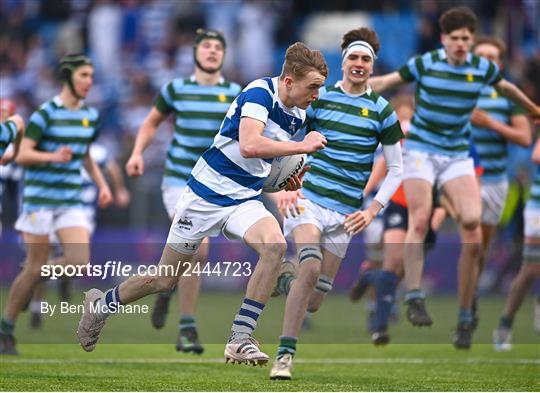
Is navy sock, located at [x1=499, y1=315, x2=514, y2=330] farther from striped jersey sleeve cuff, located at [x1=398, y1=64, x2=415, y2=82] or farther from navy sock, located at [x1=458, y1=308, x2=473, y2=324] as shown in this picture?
striped jersey sleeve cuff, located at [x1=398, y1=64, x2=415, y2=82]

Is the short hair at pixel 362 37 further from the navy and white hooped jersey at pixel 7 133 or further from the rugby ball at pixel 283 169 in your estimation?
the navy and white hooped jersey at pixel 7 133

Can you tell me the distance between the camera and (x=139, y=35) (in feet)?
79.9

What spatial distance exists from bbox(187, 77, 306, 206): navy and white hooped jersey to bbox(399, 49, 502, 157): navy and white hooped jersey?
2822mm

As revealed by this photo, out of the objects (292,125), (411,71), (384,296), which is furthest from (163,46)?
(292,125)

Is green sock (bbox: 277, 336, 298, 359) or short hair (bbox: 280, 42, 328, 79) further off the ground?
short hair (bbox: 280, 42, 328, 79)

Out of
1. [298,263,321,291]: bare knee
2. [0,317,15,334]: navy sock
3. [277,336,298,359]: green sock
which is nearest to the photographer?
[277,336,298,359]: green sock

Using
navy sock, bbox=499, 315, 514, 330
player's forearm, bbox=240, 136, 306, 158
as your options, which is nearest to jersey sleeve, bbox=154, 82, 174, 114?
player's forearm, bbox=240, 136, 306, 158

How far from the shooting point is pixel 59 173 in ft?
40.9

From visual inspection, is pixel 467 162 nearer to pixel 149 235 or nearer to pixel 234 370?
pixel 234 370

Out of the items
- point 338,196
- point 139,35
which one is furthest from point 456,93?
point 139,35

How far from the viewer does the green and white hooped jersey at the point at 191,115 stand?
40.3 feet

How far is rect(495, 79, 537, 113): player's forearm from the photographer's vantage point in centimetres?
1197

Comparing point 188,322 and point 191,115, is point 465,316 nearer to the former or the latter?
point 188,322

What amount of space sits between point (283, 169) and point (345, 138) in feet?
4.04
